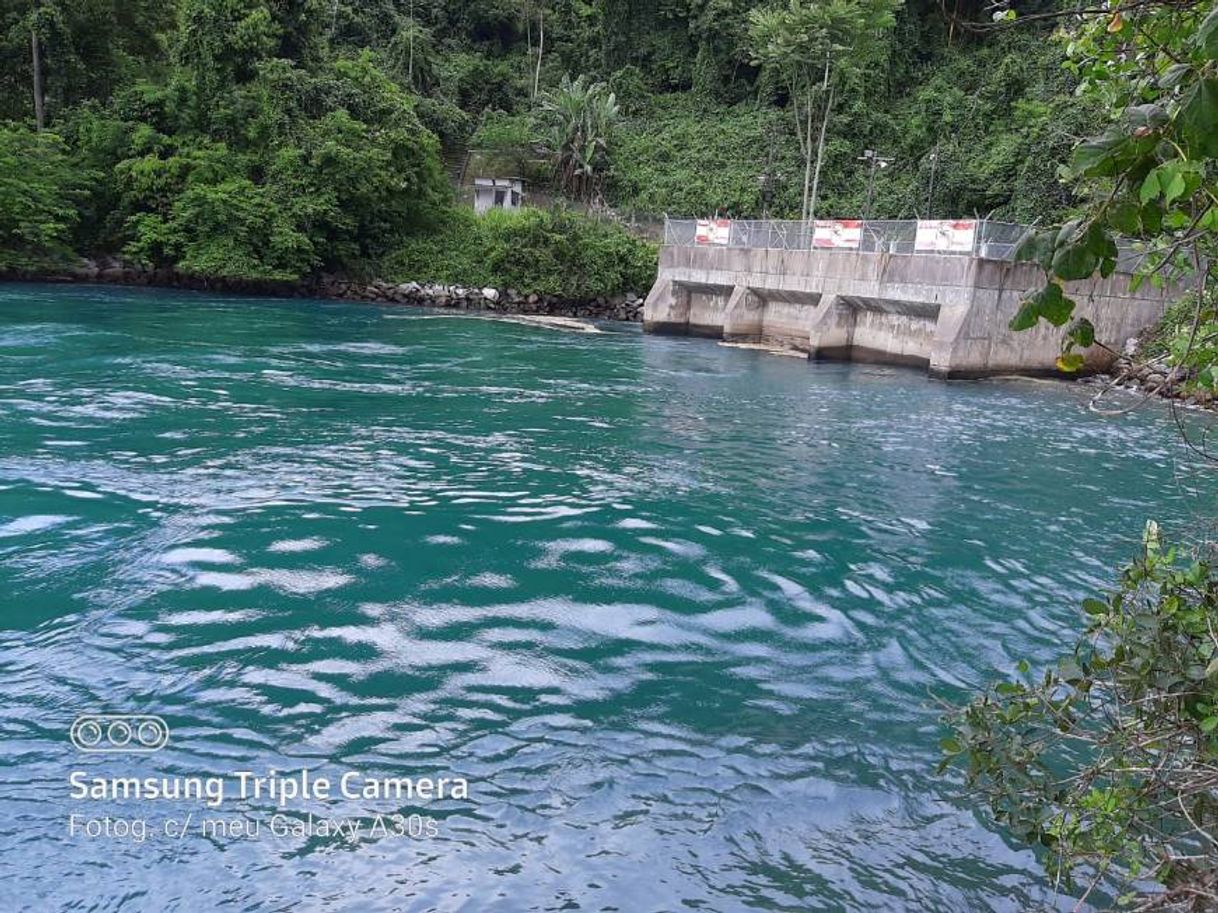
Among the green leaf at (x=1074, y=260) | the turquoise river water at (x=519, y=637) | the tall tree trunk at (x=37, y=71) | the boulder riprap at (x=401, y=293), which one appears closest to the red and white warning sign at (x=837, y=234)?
the boulder riprap at (x=401, y=293)

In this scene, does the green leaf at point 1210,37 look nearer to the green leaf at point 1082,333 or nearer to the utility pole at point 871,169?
the green leaf at point 1082,333

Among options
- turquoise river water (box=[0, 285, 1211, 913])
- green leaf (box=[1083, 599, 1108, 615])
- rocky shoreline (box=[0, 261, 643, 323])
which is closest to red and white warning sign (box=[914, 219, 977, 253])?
turquoise river water (box=[0, 285, 1211, 913])

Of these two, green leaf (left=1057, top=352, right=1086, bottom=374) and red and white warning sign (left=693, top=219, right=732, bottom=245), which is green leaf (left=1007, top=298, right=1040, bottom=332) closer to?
green leaf (left=1057, top=352, right=1086, bottom=374)

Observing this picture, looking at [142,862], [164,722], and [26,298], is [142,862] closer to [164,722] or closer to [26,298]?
[164,722]

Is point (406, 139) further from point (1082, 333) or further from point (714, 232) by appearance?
point (1082, 333)

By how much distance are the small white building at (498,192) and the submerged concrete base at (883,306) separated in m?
18.9

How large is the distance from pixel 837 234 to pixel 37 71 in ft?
104

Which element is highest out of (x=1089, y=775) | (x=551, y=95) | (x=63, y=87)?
(x=551, y=95)

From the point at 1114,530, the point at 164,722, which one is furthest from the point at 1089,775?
the point at 1114,530

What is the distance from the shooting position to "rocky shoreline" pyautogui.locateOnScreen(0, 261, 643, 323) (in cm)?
3612

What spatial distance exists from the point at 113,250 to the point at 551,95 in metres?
26.6

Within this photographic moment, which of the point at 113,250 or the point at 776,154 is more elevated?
the point at 776,154

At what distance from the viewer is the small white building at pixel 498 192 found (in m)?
50.9

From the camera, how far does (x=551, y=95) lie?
175 feet
